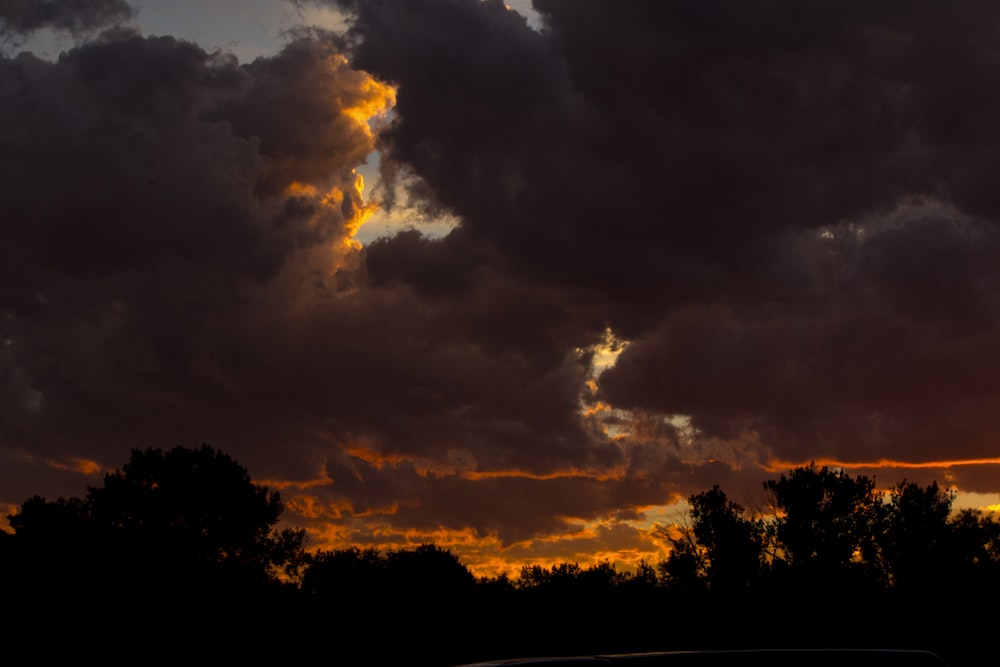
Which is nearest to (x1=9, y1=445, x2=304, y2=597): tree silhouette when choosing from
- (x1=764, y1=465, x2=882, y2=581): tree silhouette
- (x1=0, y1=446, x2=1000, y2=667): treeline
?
(x1=0, y1=446, x2=1000, y2=667): treeline

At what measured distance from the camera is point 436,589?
82.6 m

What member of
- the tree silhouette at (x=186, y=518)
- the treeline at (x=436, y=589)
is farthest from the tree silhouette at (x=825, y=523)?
the tree silhouette at (x=186, y=518)

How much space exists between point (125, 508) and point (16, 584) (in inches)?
868

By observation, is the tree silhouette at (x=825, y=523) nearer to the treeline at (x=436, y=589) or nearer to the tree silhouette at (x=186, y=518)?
the treeline at (x=436, y=589)

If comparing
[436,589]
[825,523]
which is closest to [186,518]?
[436,589]

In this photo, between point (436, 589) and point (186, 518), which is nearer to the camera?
point (186, 518)

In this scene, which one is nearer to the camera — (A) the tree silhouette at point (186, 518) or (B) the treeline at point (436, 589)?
(B) the treeline at point (436, 589)

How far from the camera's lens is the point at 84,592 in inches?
1732

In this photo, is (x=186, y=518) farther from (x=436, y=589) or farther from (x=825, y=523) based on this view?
(x=825, y=523)

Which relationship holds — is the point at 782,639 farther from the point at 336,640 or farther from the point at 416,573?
the point at 416,573

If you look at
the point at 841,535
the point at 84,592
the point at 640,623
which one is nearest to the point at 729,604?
the point at 640,623

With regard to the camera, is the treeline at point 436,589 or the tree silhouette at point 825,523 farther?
the tree silhouette at point 825,523

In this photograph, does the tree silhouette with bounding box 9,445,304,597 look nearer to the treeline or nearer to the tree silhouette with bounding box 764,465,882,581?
the treeline

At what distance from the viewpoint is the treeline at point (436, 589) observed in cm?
4303
